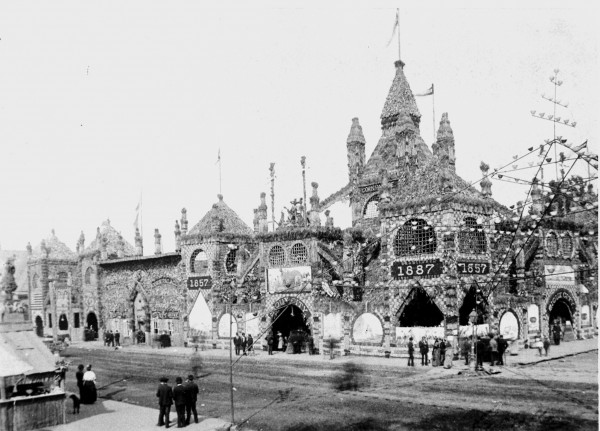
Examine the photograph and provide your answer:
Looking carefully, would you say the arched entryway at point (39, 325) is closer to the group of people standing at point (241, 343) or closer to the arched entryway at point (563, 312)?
the group of people standing at point (241, 343)

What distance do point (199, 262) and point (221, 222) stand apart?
3333 millimetres

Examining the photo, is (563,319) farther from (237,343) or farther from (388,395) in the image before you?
(388,395)

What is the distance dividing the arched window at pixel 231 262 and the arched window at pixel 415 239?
14242 mm

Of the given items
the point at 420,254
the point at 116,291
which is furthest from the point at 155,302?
the point at 420,254

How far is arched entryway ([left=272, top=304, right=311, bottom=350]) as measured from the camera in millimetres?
38281

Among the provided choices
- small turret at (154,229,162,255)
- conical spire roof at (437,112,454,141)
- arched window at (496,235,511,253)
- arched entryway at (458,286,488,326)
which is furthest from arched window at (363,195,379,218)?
small turret at (154,229,162,255)

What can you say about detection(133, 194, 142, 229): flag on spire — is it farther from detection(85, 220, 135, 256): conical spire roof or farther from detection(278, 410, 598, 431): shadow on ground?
detection(278, 410, 598, 431): shadow on ground

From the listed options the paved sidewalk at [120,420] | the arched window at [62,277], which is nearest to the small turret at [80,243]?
the arched window at [62,277]

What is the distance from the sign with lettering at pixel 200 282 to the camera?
4244 centimetres

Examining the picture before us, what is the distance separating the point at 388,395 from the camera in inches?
851

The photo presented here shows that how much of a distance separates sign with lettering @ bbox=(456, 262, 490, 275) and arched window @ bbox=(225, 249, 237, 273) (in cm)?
1771

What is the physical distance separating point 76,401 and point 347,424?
902cm

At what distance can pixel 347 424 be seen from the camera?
57.7 feet

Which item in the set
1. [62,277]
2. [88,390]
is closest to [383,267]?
[88,390]
